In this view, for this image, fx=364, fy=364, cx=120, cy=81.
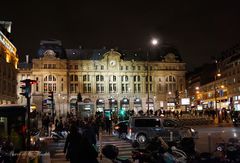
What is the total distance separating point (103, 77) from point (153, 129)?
83787 mm

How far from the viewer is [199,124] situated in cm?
4562

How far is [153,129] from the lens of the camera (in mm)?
24766

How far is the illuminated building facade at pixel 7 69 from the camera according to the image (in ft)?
191

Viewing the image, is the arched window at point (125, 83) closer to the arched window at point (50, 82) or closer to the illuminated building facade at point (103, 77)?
the illuminated building facade at point (103, 77)

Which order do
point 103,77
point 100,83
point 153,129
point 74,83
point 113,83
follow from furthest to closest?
point 113,83 → point 103,77 → point 100,83 → point 74,83 → point 153,129

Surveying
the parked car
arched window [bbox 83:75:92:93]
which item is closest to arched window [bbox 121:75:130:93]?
arched window [bbox 83:75:92:93]

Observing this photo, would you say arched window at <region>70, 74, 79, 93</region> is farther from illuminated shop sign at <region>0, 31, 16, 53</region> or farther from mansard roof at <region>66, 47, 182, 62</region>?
illuminated shop sign at <region>0, 31, 16, 53</region>

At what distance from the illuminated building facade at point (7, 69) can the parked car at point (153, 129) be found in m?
37.0

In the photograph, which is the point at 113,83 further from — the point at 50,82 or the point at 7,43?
the point at 7,43

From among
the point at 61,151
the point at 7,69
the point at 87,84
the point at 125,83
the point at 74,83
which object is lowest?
the point at 61,151

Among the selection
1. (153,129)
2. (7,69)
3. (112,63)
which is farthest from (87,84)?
(153,129)

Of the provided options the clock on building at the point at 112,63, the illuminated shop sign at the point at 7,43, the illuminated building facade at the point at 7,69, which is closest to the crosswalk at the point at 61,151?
the illuminated building facade at the point at 7,69

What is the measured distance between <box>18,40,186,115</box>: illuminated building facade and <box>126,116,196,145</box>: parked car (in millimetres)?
75743

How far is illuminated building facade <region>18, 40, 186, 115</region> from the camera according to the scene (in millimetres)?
103125
